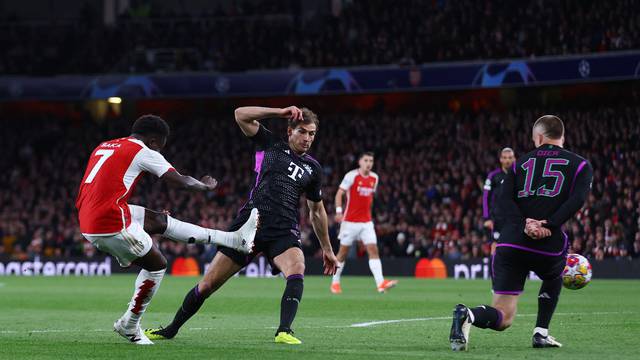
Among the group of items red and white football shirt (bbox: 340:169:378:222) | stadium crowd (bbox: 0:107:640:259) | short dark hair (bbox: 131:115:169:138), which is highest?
short dark hair (bbox: 131:115:169:138)

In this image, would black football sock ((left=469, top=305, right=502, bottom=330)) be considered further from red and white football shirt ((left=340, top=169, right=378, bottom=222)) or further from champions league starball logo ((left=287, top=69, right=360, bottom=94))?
champions league starball logo ((left=287, top=69, right=360, bottom=94))

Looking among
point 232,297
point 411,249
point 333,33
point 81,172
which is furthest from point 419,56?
point 232,297

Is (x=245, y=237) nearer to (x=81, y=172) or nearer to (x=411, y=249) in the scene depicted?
(x=411, y=249)

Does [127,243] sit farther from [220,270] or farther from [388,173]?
[388,173]

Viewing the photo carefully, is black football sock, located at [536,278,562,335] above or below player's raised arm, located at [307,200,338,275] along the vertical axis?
below

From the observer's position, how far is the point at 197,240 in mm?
9922

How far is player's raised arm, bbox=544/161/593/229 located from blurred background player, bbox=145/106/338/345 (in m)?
2.25

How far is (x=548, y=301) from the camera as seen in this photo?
385 inches

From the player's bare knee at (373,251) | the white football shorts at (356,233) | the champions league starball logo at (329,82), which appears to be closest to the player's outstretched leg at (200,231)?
the player's bare knee at (373,251)

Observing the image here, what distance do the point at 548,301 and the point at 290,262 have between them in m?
2.36

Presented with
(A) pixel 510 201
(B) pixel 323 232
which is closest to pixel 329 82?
(B) pixel 323 232

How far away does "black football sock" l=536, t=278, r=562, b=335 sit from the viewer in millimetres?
9773

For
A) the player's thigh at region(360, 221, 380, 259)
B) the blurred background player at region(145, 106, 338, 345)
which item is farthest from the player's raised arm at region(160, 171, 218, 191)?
the player's thigh at region(360, 221, 380, 259)

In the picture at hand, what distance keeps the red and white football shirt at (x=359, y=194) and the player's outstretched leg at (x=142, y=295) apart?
11.8 m
